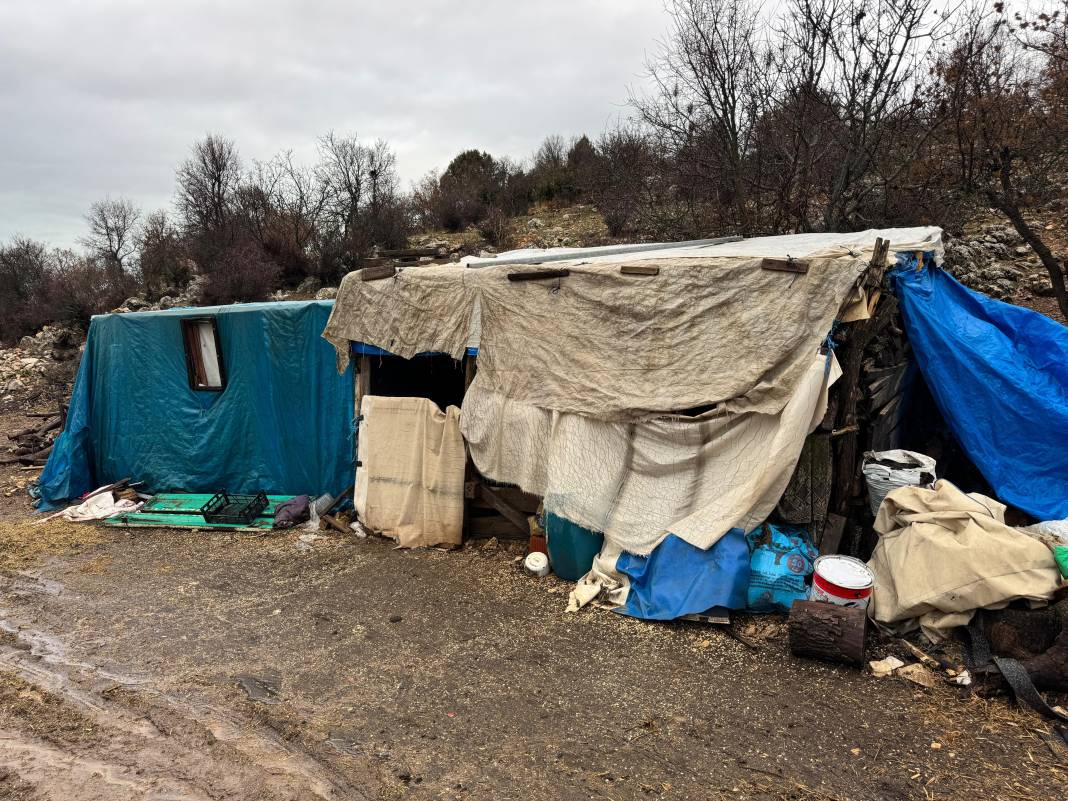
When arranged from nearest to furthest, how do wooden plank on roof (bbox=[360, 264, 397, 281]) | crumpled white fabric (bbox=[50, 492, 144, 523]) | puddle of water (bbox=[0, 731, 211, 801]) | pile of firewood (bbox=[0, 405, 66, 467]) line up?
puddle of water (bbox=[0, 731, 211, 801]) → wooden plank on roof (bbox=[360, 264, 397, 281]) → crumpled white fabric (bbox=[50, 492, 144, 523]) → pile of firewood (bbox=[0, 405, 66, 467])

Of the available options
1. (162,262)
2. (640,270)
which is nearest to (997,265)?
(640,270)

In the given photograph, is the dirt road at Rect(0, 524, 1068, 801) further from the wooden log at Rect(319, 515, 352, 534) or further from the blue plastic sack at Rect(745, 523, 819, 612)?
the wooden log at Rect(319, 515, 352, 534)

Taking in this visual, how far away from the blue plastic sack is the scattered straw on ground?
6.76 meters

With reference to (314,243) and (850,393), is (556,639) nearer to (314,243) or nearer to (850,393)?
(850,393)

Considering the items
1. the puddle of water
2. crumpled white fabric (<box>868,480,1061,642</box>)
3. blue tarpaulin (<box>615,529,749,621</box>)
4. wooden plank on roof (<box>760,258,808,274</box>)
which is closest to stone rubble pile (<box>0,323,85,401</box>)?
the puddle of water

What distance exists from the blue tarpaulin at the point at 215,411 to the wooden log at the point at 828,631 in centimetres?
516

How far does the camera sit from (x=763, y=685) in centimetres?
378

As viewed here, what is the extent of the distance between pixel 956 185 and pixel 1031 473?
279 inches

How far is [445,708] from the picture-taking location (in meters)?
3.68

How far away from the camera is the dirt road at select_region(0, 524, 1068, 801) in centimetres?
301

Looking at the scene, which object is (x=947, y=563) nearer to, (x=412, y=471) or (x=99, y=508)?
(x=412, y=471)

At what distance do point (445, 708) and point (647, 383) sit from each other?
9.51ft

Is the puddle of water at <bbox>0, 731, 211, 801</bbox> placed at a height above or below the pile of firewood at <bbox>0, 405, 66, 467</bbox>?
below

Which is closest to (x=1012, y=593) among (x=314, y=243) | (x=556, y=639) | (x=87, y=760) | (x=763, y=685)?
(x=763, y=685)
